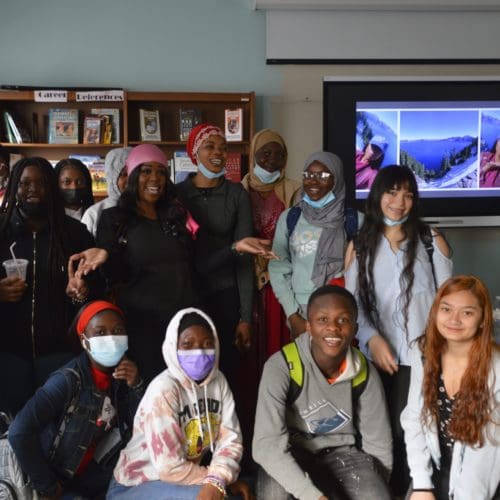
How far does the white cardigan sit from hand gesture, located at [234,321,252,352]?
3.25 feet

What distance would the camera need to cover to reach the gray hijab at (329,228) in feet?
9.20

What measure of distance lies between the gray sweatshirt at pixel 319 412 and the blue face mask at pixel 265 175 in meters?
1.16

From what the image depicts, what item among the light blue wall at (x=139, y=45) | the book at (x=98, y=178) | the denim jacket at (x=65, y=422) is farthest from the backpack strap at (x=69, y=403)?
the light blue wall at (x=139, y=45)

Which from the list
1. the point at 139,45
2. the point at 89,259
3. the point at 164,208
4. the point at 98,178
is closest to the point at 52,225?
the point at 89,259

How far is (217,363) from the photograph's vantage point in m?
2.32

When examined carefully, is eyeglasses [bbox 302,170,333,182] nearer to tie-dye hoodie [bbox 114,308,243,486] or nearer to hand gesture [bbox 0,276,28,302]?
tie-dye hoodie [bbox 114,308,243,486]

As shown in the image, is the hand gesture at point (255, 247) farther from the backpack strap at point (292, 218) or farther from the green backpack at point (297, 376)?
the green backpack at point (297, 376)

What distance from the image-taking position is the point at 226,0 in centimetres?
523

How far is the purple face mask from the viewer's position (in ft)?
7.27

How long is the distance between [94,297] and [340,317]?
1.05 metres

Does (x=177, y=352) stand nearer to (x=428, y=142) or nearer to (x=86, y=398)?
(x=86, y=398)

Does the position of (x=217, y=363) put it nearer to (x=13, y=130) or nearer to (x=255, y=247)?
(x=255, y=247)

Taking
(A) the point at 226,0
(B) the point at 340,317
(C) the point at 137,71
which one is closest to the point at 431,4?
(A) the point at 226,0

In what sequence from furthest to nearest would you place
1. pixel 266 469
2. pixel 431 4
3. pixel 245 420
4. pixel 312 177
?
pixel 431 4, pixel 245 420, pixel 312 177, pixel 266 469
